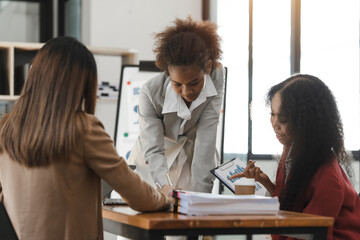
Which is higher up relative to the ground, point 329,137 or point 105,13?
point 105,13

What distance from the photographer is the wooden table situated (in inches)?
51.7

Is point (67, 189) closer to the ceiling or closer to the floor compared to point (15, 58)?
closer to the floor

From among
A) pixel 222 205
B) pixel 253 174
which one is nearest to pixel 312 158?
pixel 253 174

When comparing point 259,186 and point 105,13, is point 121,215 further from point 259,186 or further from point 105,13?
point 105,13

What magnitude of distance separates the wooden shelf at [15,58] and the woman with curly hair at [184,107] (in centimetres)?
213

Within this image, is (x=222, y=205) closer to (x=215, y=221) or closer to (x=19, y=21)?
(x=215, y=221)

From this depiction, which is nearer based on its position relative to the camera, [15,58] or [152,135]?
[152,135]

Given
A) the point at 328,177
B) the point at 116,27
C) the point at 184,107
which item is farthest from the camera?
the point at 116,27

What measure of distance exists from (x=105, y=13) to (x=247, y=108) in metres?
1.48

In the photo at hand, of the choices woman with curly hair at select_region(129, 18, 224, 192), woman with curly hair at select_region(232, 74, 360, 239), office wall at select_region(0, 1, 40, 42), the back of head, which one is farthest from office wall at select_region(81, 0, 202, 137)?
the back of head

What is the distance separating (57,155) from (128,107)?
238cm

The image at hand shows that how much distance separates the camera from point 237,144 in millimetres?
4258

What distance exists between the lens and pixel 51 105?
4.52ft

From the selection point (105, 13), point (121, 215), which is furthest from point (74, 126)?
point (105, 13)
